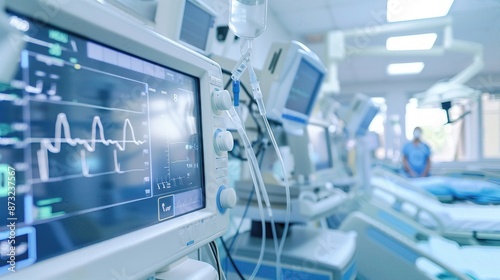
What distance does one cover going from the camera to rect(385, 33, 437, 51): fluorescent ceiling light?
139 cm

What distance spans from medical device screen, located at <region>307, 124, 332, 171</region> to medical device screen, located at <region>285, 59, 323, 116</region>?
413 millimetres

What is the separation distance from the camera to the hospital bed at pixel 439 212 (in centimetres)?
95

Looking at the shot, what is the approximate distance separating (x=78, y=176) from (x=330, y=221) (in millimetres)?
1813

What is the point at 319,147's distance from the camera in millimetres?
1866

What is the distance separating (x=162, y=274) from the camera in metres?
0.56

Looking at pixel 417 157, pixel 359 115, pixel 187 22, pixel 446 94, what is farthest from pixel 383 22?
pixel 359 115

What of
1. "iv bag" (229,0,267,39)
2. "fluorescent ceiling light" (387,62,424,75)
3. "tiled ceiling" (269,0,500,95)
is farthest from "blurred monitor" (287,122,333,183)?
"fluorescent ceiling light" (387,62,424,75)

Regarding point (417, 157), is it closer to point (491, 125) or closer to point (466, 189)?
point (466, 189)

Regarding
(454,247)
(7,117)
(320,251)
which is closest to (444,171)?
(454,247)

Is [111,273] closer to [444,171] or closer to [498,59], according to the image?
[498,59]

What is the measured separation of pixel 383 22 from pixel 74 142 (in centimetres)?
124

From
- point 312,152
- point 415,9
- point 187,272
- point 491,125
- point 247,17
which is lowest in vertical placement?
point 187,272

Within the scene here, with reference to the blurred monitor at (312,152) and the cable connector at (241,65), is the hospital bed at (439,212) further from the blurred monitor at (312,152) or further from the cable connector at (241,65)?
the cable connector at (241,65)

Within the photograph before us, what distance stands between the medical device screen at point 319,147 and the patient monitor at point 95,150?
1.21 m
